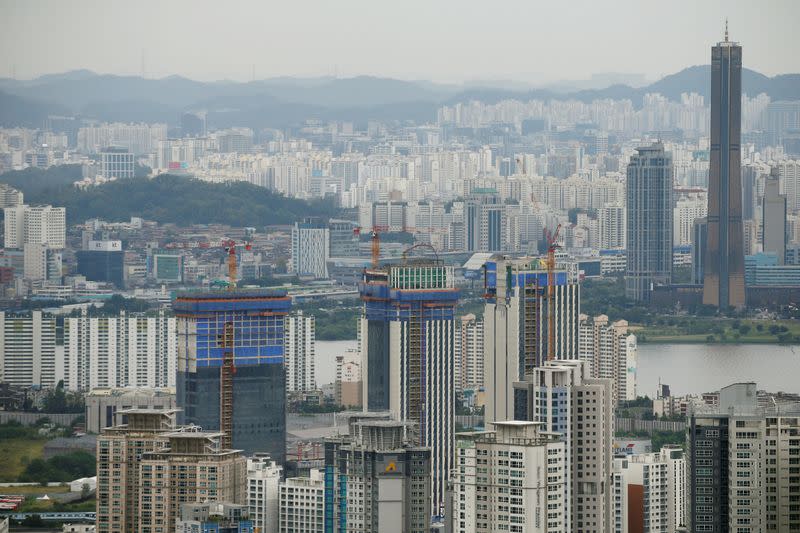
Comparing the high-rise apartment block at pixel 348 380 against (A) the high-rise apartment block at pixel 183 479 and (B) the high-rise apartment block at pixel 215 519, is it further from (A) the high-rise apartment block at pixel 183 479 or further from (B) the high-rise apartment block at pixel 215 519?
(B) the high-rise apartment block at pixel 215 519

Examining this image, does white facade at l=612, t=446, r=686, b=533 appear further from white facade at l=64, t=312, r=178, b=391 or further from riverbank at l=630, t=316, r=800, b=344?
riverbank at l=630, t=316, r=800, b=344

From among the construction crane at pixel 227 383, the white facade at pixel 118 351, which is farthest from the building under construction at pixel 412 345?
the white facade at pixel 118 351

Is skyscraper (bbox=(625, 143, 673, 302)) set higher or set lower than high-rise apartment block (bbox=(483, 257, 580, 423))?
higher

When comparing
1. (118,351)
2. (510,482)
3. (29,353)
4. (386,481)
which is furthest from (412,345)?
(29,353)

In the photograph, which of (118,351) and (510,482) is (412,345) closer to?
(510,482)

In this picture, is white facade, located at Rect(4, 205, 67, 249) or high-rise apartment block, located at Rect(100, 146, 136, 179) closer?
white facade, located at Rect(4, 205, 67, 249)

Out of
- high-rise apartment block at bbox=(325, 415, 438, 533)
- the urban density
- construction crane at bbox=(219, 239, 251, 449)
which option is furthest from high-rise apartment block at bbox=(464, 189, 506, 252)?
high-rise apartment block at bbox=(325, 415, 438, 533)

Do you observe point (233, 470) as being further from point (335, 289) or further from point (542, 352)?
point (335, 289)
